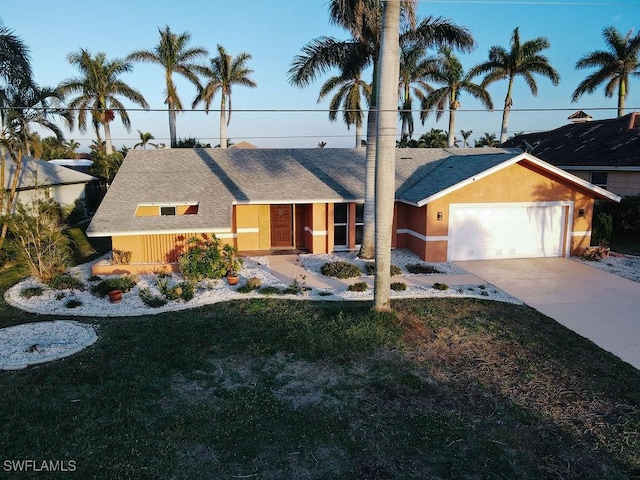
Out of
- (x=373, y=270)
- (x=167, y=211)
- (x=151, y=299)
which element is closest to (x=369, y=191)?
(x=373, y=270)

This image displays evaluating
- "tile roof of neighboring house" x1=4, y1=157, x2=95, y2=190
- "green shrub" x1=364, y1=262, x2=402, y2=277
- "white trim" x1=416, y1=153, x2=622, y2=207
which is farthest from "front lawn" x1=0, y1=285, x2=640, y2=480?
"tile roof of neighboring house" x1=4, y1=157, x2=95, y2=190

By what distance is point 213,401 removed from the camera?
23.7 feet

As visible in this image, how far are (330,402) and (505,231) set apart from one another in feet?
42.7

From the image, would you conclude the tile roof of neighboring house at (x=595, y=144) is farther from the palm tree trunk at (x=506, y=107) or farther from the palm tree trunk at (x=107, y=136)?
the palm tree trunk at (x=107, y=136)

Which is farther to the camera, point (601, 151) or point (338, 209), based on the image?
point (601, 151)

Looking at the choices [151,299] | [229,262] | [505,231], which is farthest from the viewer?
[505,231]

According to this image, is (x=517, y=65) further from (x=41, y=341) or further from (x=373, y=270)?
(x=41, y=341)

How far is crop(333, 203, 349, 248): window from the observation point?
18.8 m

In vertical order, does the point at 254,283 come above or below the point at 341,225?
below

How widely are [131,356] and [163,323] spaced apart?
189 cm

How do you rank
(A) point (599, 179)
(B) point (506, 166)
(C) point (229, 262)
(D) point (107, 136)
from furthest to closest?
1. (D) point (107, 136)
2. (A) point (599, 179)
3. (B) point (506, 166)
4. (C) point (229, 262)

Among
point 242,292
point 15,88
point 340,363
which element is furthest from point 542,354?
point 15,88

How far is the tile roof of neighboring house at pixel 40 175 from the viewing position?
22953mm

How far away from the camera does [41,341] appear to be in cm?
956
